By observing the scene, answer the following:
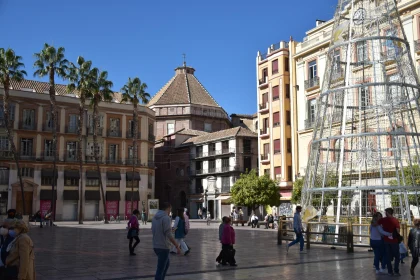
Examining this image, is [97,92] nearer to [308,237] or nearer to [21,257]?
[308,237]

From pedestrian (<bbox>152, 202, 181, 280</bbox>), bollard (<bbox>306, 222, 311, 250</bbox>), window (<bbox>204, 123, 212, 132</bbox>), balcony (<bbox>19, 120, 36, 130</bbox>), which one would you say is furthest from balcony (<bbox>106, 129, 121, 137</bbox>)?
pedestrian (<bbox>152, 202, 181, 280</bbox>)

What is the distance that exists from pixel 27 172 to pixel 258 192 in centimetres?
2757

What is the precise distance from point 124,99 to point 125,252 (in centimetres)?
3426

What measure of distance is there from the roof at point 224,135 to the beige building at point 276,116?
11411 millimetres

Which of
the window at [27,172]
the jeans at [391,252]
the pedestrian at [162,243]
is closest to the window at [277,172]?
the window at [27,172]

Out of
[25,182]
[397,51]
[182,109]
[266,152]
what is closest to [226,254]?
[397,51]

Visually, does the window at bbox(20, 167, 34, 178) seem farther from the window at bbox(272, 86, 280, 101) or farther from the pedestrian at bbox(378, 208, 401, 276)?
the pedestrian at bbox(378, 208, 401, 276)

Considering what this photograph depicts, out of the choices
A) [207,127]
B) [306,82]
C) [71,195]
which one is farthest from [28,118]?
[306,82]

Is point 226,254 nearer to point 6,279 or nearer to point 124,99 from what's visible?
point 6,279

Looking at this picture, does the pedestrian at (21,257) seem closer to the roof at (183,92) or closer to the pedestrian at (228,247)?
the pedestrian at (228,247)

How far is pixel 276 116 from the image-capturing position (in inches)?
1820

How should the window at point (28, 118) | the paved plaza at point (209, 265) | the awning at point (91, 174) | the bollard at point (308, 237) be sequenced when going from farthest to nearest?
the awning at point (91, 174) < the window at point (28, 118) < the bollard at point (308, 237) < the paved plaza at point (209, 265)

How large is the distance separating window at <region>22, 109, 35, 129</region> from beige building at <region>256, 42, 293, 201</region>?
87.3ft

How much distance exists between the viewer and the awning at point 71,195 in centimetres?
5456
